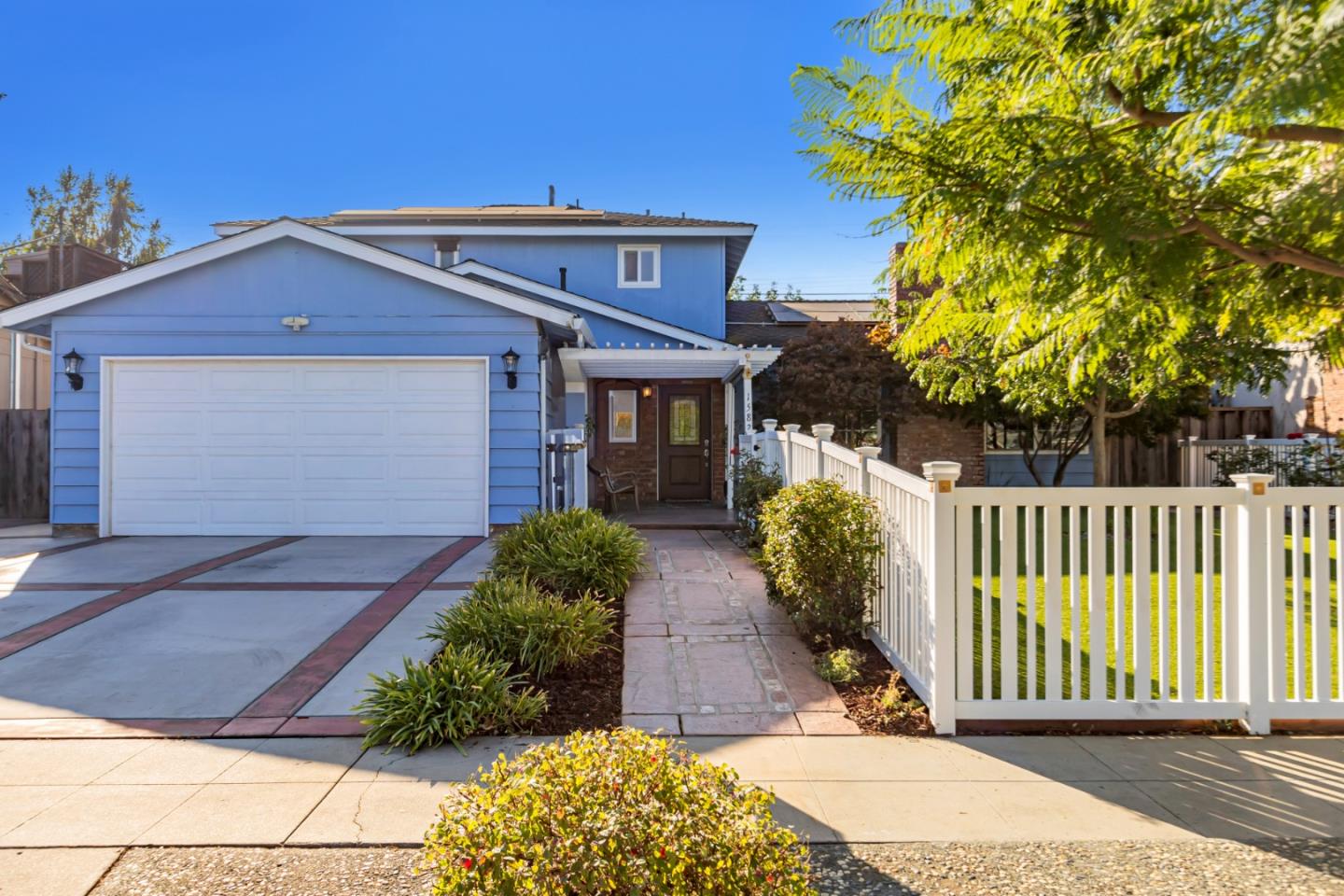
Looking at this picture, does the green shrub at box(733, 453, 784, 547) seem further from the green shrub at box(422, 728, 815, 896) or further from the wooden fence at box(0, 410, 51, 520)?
the wooden fence at box(0, 410, 51, 520)

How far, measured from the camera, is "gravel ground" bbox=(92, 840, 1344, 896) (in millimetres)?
2393

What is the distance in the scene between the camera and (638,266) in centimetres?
1491

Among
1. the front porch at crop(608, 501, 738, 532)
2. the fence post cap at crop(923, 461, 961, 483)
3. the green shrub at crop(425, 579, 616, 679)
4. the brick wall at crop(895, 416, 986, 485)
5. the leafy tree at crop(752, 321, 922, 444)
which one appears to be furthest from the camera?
the brick wall at crop(895, 416, 986, 485)

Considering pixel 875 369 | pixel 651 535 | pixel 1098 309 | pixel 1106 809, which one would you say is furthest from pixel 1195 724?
pixel 875 369

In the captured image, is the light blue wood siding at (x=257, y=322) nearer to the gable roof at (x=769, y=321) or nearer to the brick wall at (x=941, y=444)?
the gable roof at (x=769, y=321)

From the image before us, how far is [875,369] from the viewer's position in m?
13.0

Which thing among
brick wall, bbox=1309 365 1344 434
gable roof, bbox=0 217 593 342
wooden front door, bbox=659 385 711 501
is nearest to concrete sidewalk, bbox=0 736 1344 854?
gable roof, bbox=0 217 593 342

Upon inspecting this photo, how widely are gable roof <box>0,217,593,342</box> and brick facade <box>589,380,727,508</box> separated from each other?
4540 mm

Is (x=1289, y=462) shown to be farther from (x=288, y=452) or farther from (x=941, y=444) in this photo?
(x=288, y=452)

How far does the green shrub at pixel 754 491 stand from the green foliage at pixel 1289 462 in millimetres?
8198

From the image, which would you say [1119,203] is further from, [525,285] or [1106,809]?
[525,285]

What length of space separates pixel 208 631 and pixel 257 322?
5.51 meters

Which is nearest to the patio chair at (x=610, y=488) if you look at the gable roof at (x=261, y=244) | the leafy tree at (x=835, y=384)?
the gable roof at (x=261, y=244)

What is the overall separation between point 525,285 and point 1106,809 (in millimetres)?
11766
